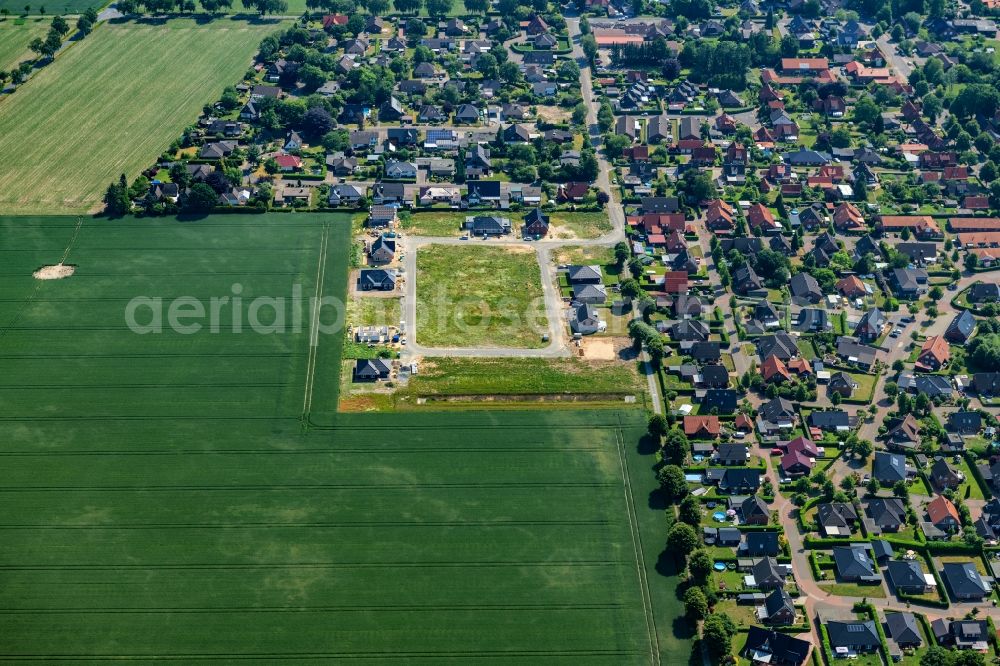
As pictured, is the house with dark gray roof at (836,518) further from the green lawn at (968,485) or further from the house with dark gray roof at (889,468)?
the green lawn at (968,485)

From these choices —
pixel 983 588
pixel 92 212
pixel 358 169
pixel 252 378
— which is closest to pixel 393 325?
pixel 252 378

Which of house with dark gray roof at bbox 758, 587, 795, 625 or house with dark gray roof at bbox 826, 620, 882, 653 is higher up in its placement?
house with dark gray roof at bbox 758, 587, 795, 625

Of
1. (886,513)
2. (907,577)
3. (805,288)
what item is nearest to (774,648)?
(907,577)

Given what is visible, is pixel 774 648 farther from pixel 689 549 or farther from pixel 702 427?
pixel 702 427

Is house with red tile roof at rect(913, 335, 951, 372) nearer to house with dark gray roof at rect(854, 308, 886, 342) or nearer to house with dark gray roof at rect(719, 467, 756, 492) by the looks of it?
house with dark gray roof at rect(854, 308, 886, 342)

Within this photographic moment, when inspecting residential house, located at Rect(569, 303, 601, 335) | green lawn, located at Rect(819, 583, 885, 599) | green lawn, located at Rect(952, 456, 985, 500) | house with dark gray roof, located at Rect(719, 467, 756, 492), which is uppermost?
residential house, located at Rect(569, 303, 601, 335)

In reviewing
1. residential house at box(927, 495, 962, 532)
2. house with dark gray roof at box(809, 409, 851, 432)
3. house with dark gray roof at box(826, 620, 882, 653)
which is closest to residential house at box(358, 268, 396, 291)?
house with dark gray roof at box(809, 409, 851, 432)

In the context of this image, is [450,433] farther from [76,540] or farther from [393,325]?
[76,540]
